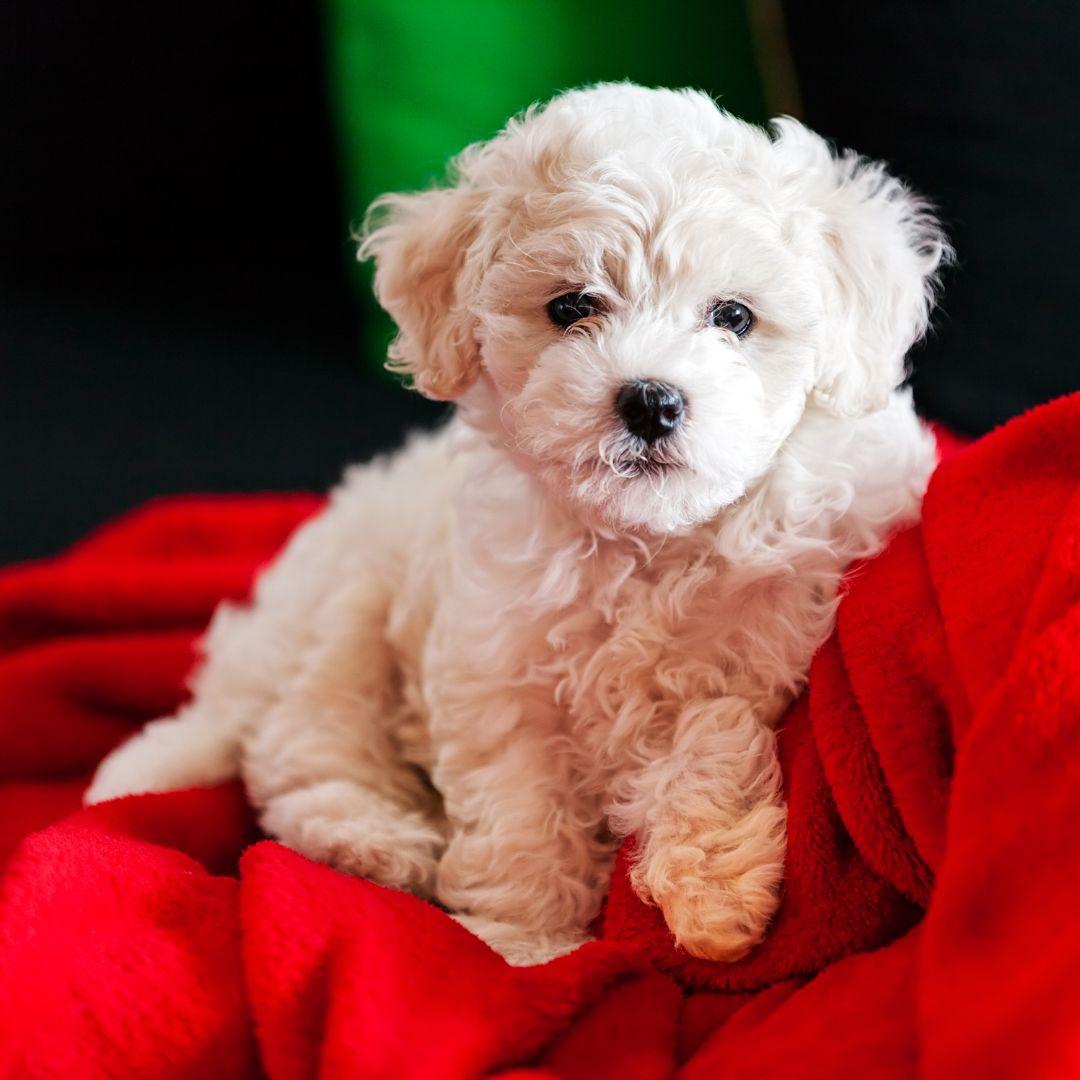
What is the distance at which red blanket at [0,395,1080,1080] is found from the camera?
1145 millimetres

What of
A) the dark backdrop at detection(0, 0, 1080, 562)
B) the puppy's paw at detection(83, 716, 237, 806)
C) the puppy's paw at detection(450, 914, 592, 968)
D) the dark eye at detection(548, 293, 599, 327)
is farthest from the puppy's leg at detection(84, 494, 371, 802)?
the dark backdrop at detection(0, 0, 1080, 562)

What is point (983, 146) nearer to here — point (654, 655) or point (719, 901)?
point (654, 655)

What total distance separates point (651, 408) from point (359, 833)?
0.80m

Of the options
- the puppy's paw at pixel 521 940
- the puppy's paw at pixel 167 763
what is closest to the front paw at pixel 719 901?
the puppy's paw at pixel 521 940

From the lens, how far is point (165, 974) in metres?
1.44

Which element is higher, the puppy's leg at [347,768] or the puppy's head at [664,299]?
the puppy's head at [664,299]

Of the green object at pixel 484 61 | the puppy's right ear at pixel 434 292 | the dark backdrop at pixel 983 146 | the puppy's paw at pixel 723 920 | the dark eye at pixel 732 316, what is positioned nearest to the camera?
the puppy's paw at pixel 723 920

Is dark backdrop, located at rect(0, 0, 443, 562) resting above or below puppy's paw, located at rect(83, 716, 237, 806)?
above

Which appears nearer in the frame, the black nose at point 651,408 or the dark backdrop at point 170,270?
the black nose at point 651,408

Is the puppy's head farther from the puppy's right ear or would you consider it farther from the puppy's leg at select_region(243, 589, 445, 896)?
the puppy's leg at select_region(243, 589, 445, 896)

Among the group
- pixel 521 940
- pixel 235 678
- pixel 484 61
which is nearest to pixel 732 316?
pixel 521 940

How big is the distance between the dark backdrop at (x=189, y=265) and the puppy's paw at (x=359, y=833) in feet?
4.68

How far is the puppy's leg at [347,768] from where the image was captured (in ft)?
5.94

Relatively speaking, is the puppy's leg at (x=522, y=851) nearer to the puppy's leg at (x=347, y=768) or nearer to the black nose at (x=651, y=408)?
the puppy's leg at (x=347, y=768)
